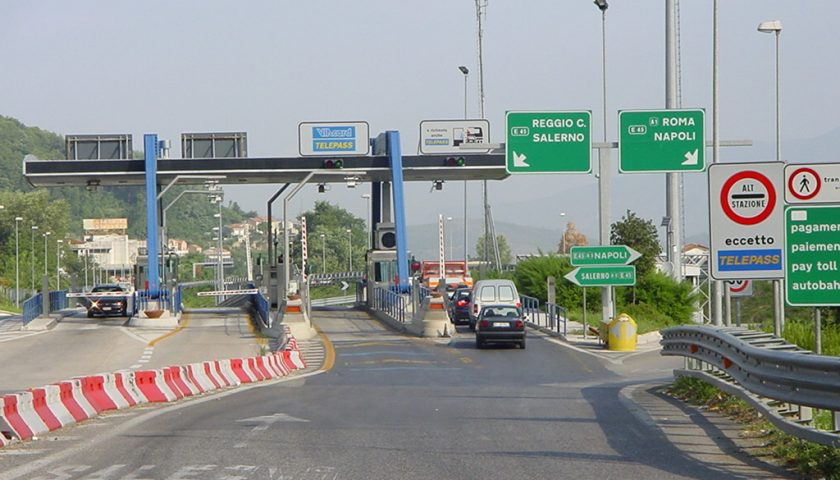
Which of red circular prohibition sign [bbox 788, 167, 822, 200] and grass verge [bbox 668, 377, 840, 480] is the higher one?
red circular prohibition sign [bbox 788, 167, 822, 200]

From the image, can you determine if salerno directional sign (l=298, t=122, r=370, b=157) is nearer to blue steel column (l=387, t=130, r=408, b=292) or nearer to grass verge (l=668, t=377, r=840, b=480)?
blue steel column (l=387, t=130, r=408, b=292)

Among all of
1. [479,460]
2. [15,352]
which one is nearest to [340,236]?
[15,352]

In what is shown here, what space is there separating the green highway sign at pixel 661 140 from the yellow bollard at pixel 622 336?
5185mm

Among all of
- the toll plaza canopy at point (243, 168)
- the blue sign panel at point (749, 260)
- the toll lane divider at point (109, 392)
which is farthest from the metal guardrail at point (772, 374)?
the toll plaza canopy at point (243, 168)

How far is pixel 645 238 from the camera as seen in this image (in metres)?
54.4

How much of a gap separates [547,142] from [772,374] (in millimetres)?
21790

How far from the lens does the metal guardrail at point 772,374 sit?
10805 millimetres

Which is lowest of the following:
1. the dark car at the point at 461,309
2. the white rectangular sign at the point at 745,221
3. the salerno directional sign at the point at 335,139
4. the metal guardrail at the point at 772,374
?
the dark car at the point at 461,309

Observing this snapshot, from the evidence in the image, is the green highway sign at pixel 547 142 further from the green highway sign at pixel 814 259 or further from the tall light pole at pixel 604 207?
the green highway sign at pixel 814 259

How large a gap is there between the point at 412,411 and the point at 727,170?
5.18m

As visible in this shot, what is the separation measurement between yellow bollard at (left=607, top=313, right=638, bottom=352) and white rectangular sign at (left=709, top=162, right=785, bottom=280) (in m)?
21.5

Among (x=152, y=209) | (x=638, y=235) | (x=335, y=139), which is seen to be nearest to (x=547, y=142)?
(x=638, y=235)

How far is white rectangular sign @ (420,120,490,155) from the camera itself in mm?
58969

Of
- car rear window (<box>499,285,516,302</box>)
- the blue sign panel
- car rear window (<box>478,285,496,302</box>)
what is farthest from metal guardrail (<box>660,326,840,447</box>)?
car rear window (<box>499,285,516,302</box>)
